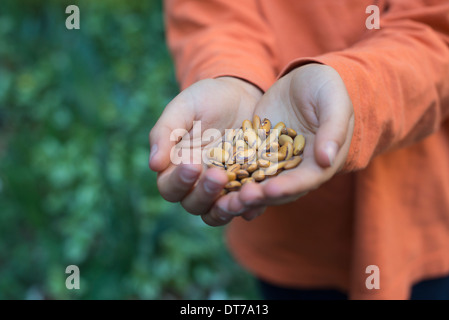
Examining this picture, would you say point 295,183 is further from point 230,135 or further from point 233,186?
point 230,135

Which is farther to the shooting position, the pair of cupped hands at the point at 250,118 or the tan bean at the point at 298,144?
the tan bean at the point at 298,144

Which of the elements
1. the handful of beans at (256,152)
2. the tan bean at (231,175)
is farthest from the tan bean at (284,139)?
the tan bean at (231,175)

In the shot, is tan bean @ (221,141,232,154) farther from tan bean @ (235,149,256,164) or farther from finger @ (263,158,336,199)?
finger @ (263,158,336,199)

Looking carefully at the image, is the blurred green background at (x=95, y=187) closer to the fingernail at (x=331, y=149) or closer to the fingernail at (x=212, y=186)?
the fingernail at (x=212, y=186)

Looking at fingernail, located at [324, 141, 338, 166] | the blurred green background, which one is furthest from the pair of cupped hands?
the blurred green background

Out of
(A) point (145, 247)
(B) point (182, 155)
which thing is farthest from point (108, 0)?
(B) point (182, 155)

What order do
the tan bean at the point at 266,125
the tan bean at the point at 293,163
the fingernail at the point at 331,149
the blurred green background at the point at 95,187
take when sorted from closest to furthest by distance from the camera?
the fingernail at the point at 331,149
the tan bean at the point at 293,163
the tan bean at the point at 266,125
the blurred green background at the point at 95,187
